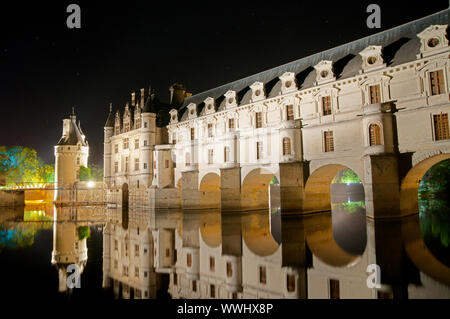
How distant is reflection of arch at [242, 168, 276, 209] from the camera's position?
30.7m

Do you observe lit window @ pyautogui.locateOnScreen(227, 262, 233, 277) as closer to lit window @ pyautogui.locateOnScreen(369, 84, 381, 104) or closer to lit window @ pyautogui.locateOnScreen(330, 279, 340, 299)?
lit window @ pyautogui.locateOnScreen(330, 279, 340, 299)

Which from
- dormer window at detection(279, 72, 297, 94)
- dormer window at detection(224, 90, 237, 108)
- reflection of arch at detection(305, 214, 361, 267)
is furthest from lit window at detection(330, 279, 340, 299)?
dormer window at detection(224, 90, 237, 108)

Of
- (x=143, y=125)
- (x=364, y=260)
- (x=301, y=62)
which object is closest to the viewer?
(x=364, y=260)

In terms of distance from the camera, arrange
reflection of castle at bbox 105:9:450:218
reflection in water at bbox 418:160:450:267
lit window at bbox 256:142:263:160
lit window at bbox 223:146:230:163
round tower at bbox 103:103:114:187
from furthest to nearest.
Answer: round tower at bbox 103:103:114:187 < lit window at bbox 223:146:230:163 < lit window at bbox 256:142:263:160 < reflection of castle at bbox 105:9:450:218 < reflection in water at bbox 418:160:450:267

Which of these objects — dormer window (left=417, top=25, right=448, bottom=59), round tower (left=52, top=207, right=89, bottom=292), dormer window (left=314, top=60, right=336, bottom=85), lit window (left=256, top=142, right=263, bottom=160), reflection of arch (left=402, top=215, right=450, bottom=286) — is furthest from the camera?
lit window (left=256, top=142, right=263, bottom=160)

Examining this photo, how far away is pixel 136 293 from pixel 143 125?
35.6 metres

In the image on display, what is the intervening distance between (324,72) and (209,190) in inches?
727

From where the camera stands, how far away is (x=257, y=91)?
30.6 meters

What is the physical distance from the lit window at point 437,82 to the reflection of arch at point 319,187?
27.3 feet

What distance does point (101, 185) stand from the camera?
190 feet

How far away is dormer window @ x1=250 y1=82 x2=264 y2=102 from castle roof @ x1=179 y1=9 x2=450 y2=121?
810 mm

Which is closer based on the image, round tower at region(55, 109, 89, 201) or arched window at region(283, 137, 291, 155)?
arched window at region(283, 137, 291, 155)
